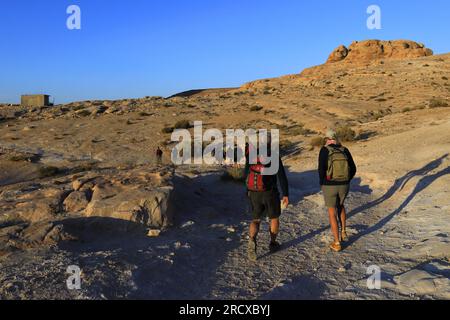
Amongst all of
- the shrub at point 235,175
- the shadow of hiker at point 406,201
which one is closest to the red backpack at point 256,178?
the shadow of hiker at point 406,201

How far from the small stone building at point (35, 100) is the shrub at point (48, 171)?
99.9 ft

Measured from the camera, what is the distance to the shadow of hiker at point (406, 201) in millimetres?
6430

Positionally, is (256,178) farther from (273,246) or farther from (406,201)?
(406,201)

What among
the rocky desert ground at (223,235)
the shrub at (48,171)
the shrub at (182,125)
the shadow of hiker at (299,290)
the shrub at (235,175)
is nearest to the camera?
the shadow of hiker at (299,290)

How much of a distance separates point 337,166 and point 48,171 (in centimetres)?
1575

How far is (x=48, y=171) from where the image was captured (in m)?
18.1

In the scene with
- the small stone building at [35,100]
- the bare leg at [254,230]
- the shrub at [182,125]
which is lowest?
the bare leg at [254,230]

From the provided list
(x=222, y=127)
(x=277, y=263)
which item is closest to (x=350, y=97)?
(x=222, y=127)

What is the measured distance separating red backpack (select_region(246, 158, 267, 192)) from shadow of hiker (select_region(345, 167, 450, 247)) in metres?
1.72

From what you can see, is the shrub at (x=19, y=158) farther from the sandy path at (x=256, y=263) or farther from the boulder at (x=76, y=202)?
the sandy path at (x=256, y=263)

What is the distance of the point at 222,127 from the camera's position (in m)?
26.6

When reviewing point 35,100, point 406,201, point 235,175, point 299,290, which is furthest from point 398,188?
point 35,100
